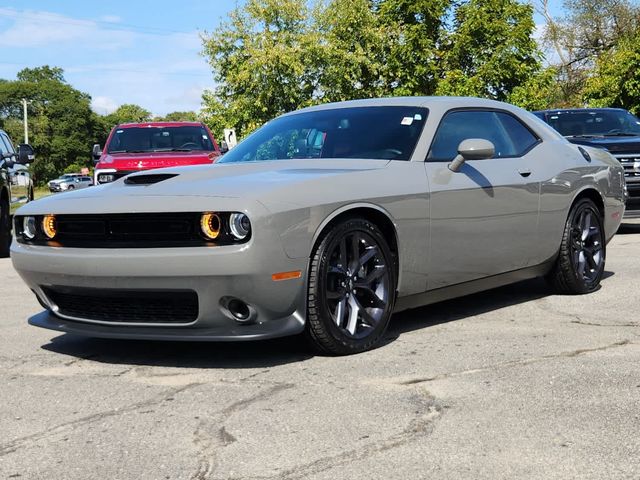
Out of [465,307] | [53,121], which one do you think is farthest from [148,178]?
[53,121]

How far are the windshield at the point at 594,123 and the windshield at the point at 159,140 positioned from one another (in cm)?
522

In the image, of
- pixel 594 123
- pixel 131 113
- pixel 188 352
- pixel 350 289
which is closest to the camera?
pixel 350 289

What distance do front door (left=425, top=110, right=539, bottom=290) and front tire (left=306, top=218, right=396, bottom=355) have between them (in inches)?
17.4

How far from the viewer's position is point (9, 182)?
10867 millimetres

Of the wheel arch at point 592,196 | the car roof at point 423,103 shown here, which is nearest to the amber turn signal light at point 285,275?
the car roof at point 423,103

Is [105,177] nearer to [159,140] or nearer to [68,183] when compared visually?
[159,140]

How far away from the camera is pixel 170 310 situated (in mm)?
4191

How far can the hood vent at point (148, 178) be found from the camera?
467 centimetres

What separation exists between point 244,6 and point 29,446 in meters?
34.9

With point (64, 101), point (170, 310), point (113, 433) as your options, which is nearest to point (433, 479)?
point (113, 433)

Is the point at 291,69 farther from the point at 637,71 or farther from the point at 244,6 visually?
the point at 637,71

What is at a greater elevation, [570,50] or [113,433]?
[570,50]

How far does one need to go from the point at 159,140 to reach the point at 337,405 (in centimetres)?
1051

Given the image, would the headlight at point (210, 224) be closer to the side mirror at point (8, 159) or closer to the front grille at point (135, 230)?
the front grille at point (135, 230)
